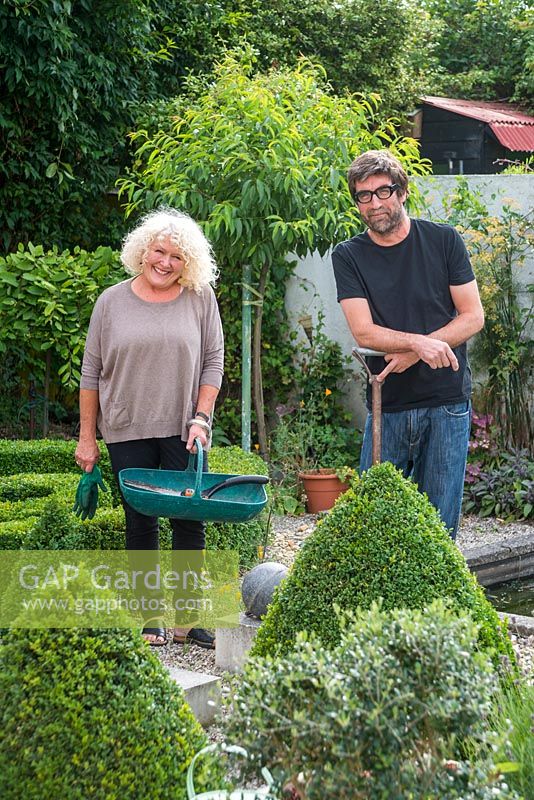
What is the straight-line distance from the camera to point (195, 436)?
3424mm

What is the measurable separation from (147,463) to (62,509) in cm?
36

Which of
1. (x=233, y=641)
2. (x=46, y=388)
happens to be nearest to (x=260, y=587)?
(x=233, y=641)

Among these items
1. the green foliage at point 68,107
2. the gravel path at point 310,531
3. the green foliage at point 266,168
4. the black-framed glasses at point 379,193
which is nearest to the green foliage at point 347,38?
the green foliage at point 68,107

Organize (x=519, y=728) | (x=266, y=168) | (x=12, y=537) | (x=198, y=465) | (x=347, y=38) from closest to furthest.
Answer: (x=519, y=728) → (x=198, y=465) → (x=12, y=537) → (x=266, y=168) → (x=347, y=38)

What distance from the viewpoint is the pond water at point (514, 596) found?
4824 millimetres

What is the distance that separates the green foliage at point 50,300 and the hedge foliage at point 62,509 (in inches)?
23.5

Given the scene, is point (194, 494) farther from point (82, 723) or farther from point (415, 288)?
point (82, 723)

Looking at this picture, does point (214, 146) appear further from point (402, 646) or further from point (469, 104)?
point (469, 104)

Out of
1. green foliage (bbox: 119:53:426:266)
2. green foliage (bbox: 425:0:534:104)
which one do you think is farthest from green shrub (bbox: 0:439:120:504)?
green foliage (bbox: 425:0:534:104)

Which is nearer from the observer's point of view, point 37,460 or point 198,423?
point 198,423

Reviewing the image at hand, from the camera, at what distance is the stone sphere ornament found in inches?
139

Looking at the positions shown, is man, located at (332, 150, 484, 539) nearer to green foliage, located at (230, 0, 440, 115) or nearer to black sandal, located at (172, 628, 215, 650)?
black sandal, located at (172, 628, 215, 650)

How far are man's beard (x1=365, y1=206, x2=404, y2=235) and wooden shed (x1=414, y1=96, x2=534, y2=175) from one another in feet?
29.4

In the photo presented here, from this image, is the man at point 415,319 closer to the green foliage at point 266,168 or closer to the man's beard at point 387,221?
the man's beard at point 387,221
